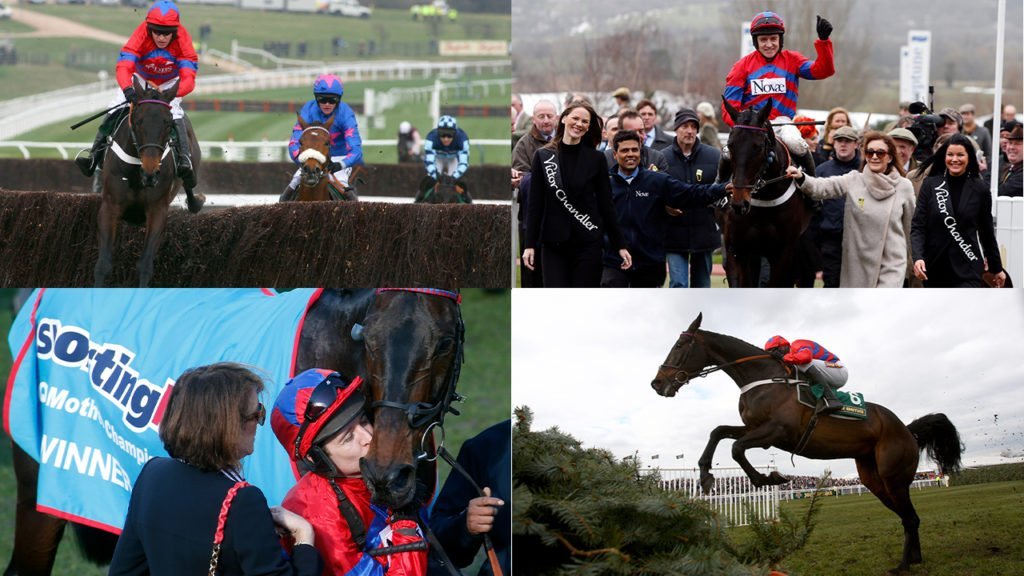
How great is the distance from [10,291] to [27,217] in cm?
497

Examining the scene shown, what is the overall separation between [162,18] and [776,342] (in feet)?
17.8

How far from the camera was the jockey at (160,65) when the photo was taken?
8.20m

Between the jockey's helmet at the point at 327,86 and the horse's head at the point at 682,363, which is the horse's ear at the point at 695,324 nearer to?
the horse's head at the point at 682,363

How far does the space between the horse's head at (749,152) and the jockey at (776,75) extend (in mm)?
181

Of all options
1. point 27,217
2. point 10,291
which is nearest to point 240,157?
point 27,217

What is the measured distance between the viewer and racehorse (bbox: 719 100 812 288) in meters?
6.82

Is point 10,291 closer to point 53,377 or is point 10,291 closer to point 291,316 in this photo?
point 53,377

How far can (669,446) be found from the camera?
4.03 m

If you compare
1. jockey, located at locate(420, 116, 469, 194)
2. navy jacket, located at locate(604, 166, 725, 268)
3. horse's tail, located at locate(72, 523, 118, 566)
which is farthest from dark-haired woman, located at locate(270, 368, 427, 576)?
jockey, located at locate(420, 116, 469, 194)

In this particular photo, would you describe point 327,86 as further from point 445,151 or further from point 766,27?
point 766,27

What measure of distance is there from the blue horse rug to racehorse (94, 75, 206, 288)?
174 inches

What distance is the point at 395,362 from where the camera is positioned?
11.8 ft

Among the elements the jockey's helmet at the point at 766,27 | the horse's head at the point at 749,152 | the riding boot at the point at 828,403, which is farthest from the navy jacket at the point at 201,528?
the jockey's helmet at the point at 766,27

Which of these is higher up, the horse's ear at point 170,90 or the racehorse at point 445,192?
the horse's ear at point 170,90
